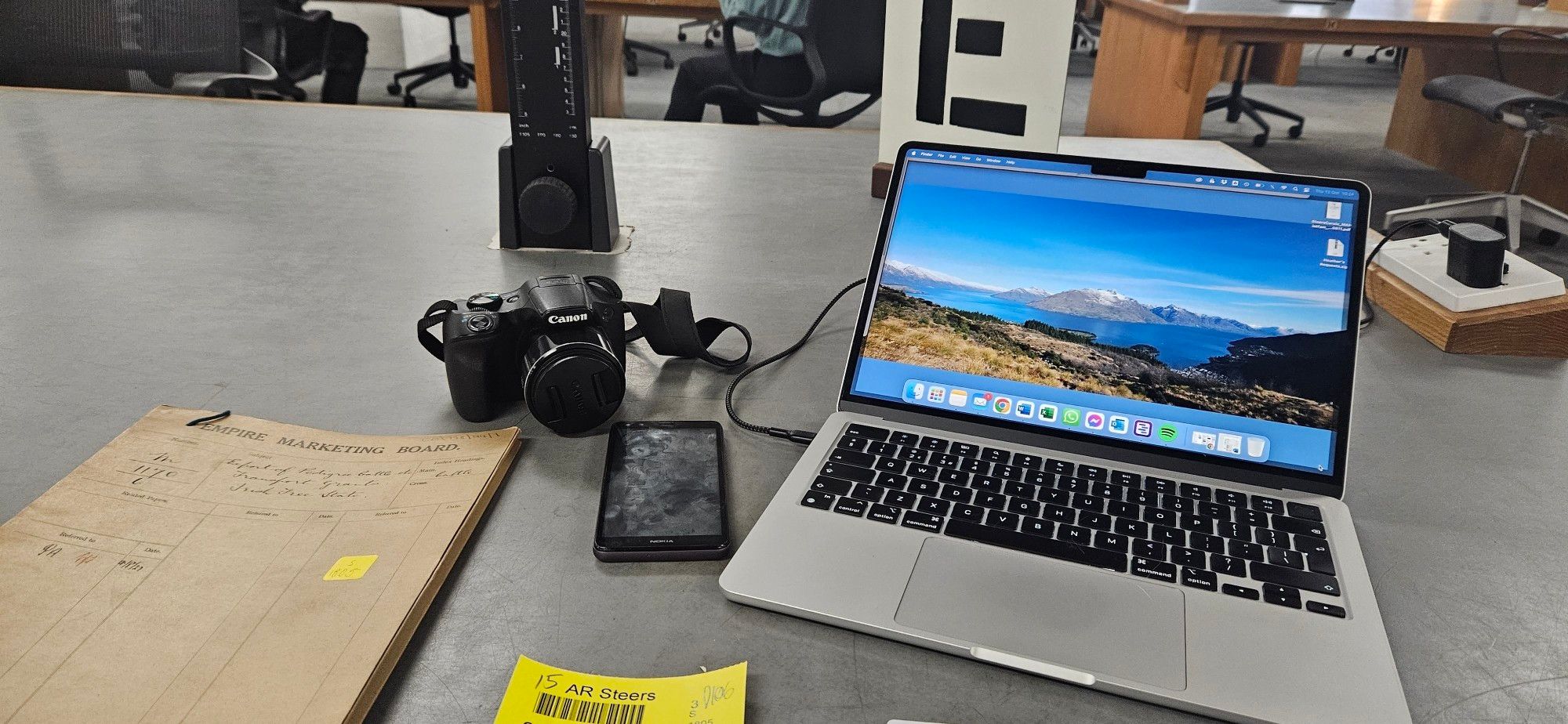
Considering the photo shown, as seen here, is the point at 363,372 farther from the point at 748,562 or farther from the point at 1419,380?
the point at 1419,380

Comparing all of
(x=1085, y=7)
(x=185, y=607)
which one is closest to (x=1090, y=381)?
(x=185, y=607)

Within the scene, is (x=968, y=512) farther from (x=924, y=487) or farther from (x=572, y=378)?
(x=572, y=378)

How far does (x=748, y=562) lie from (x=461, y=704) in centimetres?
19

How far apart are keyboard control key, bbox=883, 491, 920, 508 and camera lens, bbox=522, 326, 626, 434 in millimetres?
245

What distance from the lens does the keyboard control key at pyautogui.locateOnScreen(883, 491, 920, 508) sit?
63 centimetres

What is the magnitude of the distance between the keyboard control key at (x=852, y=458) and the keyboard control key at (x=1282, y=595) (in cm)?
26

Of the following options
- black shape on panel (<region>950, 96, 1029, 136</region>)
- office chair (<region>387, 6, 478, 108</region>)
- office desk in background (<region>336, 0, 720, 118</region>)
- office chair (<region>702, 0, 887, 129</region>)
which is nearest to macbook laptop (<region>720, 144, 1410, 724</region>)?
black shape on panel (<region>950, 96, 1029, 136</region>)

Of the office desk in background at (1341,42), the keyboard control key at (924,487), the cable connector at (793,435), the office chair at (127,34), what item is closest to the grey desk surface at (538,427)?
the cable connector at (793,435)

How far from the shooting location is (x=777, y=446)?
76cm

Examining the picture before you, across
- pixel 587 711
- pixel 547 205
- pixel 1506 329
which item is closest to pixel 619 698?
pixel 587 711

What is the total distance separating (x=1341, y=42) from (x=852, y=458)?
2.98 m

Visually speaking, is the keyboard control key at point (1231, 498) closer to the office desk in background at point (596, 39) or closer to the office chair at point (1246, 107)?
the office desk in background at point (596, 39)

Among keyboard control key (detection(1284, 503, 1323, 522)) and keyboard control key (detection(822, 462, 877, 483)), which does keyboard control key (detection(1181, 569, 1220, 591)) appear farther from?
keyboard control key (detection(822, 462, 877, 483))

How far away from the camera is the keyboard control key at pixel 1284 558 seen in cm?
57
